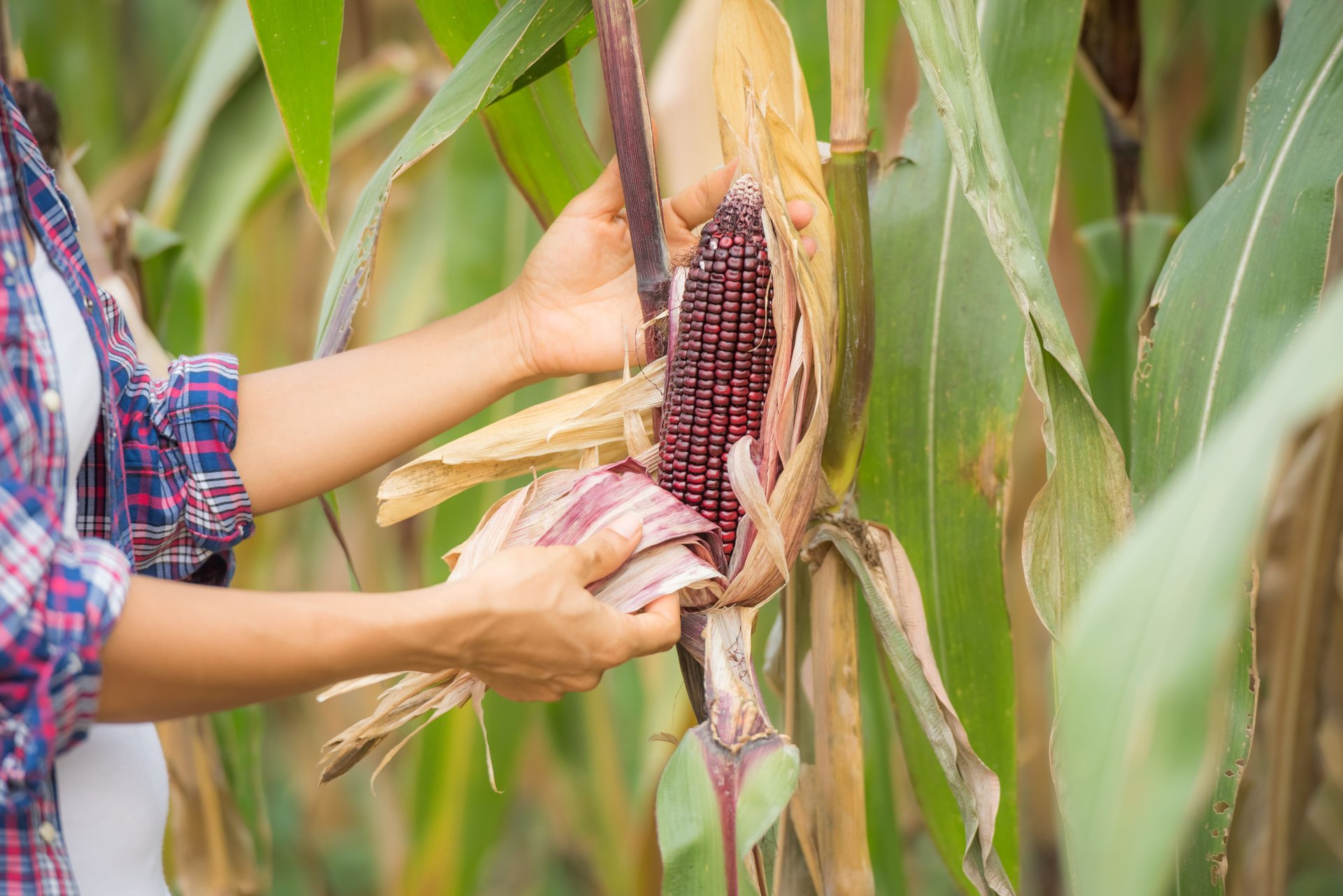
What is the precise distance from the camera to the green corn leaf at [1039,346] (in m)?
0.44

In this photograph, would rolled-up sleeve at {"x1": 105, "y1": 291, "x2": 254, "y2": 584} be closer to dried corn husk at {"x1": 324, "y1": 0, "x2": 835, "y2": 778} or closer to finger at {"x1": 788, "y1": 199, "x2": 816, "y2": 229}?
dried corn husk at {"x1": 324, "y1": 0, "x2": 835, "y2": 778}

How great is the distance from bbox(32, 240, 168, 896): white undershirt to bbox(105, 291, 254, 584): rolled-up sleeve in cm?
6

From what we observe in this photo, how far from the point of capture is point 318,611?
16.3 inches

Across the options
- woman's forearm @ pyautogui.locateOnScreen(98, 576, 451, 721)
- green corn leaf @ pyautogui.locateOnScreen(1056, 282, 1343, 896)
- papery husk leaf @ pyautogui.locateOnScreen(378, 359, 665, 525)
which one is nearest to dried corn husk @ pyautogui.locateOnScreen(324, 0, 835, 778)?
papery husk leaf @ pyautogui.locateOnScreen(378, 359, 665, 525)

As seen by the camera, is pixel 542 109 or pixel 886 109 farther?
pixel 886 109

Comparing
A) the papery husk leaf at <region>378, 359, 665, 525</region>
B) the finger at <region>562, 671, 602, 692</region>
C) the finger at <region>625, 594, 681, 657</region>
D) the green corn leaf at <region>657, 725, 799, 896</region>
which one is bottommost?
the green corn leaf at <region>657, 725, 799, 896</region>

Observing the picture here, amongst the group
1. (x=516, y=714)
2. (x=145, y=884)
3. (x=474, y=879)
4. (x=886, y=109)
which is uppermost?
(x=886, y=109)

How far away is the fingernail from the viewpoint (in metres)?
0.52

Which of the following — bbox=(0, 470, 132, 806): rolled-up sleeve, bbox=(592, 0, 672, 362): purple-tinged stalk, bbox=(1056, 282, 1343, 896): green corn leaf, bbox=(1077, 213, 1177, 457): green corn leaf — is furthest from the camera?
bbox=(1077, 213, 1177, 457): green corn leaf

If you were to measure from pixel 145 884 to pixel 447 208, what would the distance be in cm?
67

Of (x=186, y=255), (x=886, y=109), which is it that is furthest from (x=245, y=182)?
(x=886, y=109)

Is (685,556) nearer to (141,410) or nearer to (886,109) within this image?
(141,410)

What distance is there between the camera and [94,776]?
1.66 ft

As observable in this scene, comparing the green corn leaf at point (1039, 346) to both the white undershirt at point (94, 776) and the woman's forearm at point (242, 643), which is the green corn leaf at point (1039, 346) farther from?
the white undershirt at point (94, 776)
